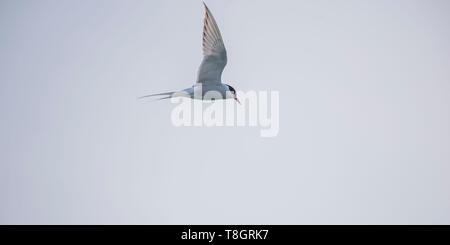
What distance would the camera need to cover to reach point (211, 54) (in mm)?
10148


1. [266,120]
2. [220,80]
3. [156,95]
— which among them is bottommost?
[156,95]

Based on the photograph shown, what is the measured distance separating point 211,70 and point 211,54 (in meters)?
0.37

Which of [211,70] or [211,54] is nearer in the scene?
[211,54]

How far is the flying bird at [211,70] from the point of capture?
32.4ft

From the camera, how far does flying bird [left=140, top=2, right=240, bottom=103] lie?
9883mm

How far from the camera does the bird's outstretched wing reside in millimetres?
9836

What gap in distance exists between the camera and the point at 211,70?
34.2 feet

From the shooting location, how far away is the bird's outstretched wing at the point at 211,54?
9836mm
